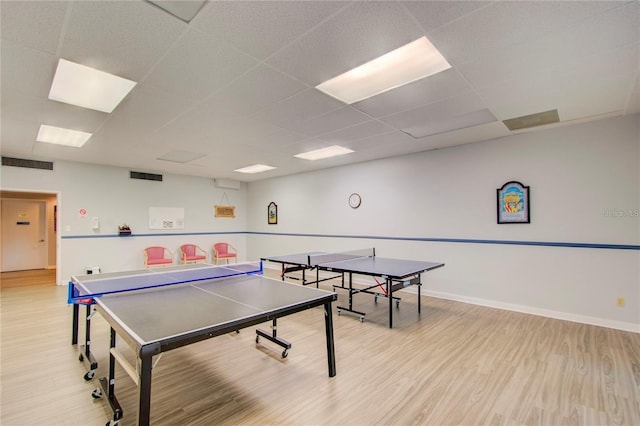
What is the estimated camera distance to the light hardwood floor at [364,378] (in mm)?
2074

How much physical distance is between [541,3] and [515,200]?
3.37m

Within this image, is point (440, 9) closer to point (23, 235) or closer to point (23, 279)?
point (23, 279)

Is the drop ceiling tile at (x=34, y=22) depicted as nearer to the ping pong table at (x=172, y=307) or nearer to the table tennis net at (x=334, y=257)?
the ping pong table at (x=172, y=307)

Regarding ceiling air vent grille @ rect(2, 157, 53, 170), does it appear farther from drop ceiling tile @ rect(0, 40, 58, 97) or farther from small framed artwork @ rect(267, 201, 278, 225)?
small framed artwork @ rect(267, 201, 278, 225)

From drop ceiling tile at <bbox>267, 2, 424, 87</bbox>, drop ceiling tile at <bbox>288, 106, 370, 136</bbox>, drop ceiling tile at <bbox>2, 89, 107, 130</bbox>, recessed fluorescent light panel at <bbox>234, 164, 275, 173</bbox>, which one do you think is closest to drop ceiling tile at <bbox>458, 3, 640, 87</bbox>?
drop ceiling tile at <bbox>267, 2, 424, 87</bbox>

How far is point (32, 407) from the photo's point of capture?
7.09ft

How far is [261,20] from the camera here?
1954 mm

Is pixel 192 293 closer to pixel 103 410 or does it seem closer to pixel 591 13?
pixel 103 410

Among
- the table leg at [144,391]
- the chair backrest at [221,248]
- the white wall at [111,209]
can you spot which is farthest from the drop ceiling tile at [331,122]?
the chair backrest at [221,248]

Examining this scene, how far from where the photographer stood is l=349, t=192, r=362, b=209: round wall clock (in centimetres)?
654

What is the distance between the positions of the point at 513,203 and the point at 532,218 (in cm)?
34

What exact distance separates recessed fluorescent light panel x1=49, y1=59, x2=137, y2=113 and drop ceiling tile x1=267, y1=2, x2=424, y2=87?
1.67m

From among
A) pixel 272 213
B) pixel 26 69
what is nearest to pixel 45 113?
pixel 26 69

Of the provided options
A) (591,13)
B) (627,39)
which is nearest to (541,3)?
(591,13)
